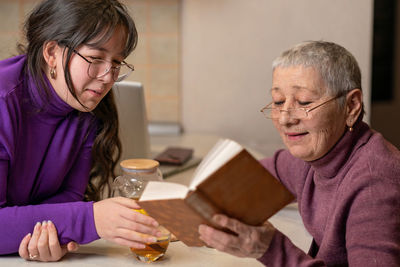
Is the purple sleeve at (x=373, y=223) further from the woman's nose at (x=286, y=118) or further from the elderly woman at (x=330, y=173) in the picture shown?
the woman's nose at (x=286, y=118)

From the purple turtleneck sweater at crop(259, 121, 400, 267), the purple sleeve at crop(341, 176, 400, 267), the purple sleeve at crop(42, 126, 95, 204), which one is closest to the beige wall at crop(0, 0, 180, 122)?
the purple sleeve at crop(42, 126, 95, 204)

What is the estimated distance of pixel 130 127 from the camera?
177 cm

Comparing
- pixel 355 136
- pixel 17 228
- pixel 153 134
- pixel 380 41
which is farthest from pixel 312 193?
pixel 380 41

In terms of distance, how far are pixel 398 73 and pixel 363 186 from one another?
3.64m

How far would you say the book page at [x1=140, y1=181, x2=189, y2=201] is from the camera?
0.87m

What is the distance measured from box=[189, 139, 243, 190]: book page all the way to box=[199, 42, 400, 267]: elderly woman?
110 millimetres

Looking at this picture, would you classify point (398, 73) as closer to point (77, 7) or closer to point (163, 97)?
point (163, 97)

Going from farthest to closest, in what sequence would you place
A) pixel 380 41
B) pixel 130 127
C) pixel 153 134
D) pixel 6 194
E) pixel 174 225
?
1. pixel 380 41
2. pixel 153 134
3. pixel 130 127
4. pixel 6 194
5. pixel 174 225

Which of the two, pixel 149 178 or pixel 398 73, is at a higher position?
pixel 149 178

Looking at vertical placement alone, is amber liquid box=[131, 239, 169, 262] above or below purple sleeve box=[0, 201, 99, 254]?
below

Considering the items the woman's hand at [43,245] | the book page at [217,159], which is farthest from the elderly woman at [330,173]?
the woman's hand at [43,245]

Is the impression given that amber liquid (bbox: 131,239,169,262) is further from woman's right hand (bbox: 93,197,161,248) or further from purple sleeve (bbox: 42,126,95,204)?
purple sleeve (bbox: 42,126,95,204)

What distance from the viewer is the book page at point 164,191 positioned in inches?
34.4

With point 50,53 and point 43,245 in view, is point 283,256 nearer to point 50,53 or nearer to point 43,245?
point 43,245
